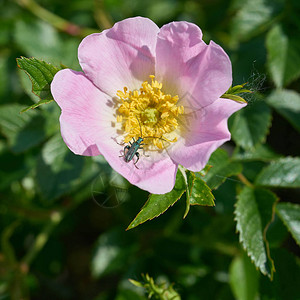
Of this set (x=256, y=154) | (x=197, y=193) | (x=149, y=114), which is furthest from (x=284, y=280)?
(x=149, y=114)

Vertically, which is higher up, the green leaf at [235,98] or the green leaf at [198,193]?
the green leaf at [235,98]

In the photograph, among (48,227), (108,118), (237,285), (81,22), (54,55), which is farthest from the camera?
(81,22)

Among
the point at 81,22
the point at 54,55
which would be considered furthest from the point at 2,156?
the point at 81,22

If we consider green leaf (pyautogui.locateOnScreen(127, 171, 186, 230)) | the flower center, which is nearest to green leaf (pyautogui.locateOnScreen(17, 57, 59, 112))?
the flower center

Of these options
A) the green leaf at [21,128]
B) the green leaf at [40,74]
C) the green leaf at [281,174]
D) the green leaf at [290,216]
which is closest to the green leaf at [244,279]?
the green leaf at [290,216]

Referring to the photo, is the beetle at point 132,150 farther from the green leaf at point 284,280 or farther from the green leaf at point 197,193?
the green leaf at point 284,280

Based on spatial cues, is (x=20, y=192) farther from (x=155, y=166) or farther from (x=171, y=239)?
(x=155, y=166)

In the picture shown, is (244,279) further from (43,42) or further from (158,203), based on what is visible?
(43,42)
